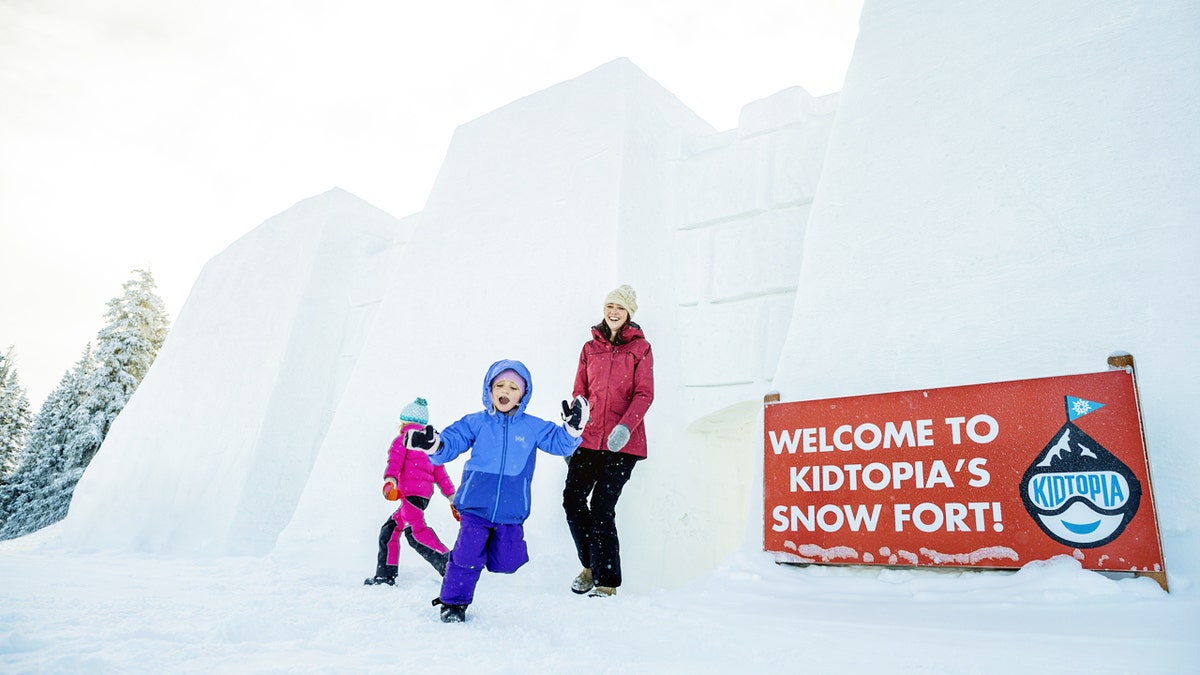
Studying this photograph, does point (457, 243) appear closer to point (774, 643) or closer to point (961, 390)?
point (961, 390)

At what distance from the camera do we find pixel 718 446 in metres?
5.93

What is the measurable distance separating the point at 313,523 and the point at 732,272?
409 centimetres

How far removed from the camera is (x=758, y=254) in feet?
18.7

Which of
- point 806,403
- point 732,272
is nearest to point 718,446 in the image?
point 732,272

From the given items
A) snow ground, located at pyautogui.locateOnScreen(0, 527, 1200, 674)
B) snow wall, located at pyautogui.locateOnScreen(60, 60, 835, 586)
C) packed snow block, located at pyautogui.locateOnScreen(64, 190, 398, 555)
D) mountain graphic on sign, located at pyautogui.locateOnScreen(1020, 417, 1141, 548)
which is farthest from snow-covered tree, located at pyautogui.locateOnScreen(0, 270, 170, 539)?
mountain graphic on sign, located at pyautogui.locateOnScreen(1020, 417, 1141, 548)

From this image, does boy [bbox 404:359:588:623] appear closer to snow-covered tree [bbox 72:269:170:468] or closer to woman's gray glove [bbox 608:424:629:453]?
woman's gray glove [bbox 608:424:629:453]

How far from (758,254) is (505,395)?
318 centimetres

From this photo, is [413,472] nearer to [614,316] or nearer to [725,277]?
[614,316]

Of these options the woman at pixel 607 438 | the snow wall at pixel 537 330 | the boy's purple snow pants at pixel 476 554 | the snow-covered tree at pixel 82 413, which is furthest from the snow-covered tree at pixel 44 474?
the boy's purple snow pants at pixel 476 554

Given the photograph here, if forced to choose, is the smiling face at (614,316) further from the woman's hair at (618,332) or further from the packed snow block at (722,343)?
the packed snow block at (722,343)

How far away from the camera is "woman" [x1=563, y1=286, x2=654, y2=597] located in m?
3.63

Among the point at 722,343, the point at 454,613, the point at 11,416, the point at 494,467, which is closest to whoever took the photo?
the point at 454,613

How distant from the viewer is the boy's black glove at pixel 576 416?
3055mm

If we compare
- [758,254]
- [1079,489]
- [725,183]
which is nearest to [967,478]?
[1079,489]
